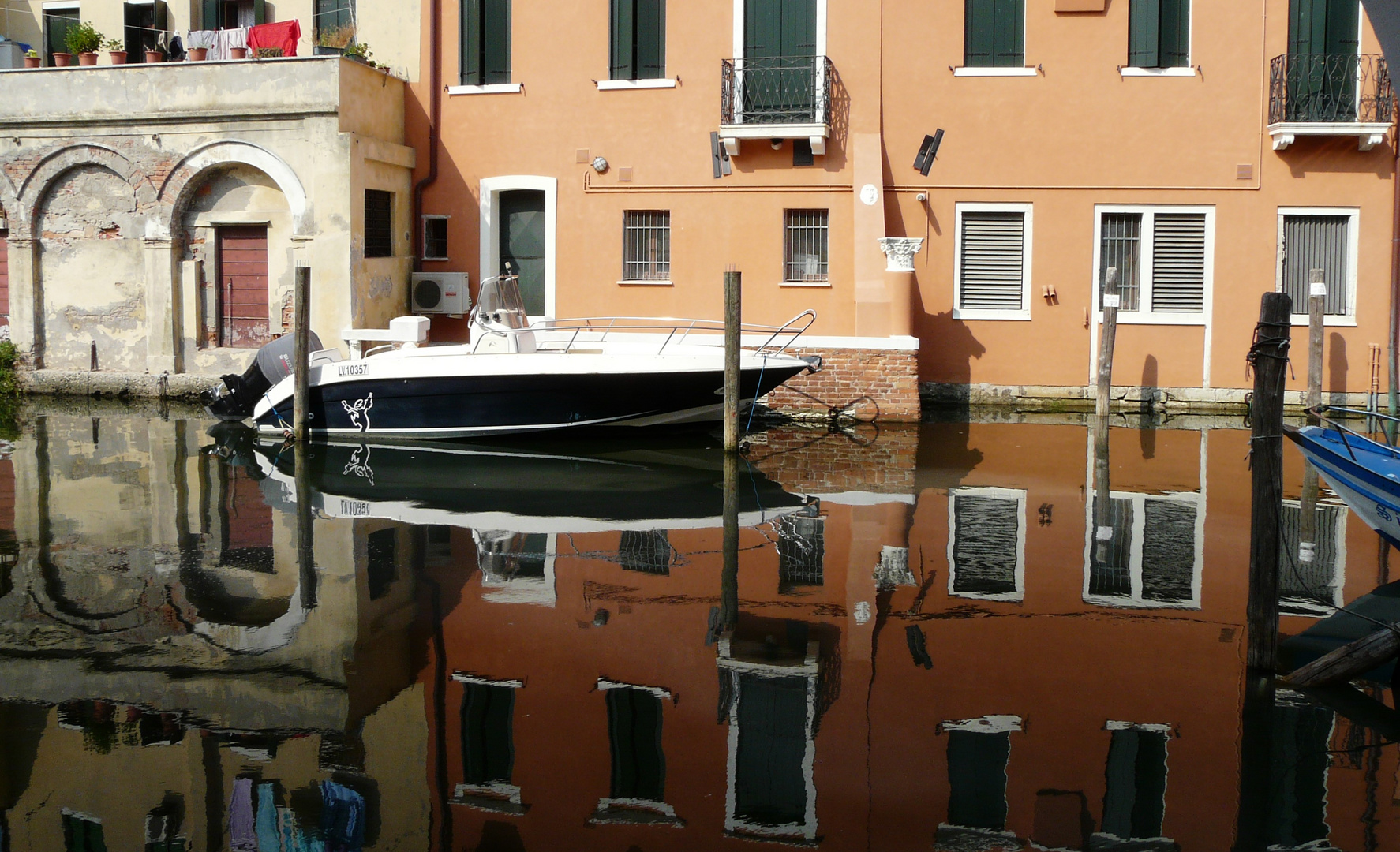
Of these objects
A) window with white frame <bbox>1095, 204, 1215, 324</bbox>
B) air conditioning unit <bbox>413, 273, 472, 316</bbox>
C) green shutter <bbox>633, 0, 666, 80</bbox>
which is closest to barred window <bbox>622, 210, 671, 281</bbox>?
green shutter <bbox>633, 0, 666, 80</bbox>

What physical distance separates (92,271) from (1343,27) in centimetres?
1591

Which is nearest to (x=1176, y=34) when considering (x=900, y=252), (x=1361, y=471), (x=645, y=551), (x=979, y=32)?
(x=979, y=32)

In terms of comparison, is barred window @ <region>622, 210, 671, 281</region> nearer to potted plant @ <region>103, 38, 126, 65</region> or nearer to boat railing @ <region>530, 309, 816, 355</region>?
boat railing @ <region>530, 309, 816, 355</region>

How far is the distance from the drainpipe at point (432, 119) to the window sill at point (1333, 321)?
11.0m

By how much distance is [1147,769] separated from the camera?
554 centimetres

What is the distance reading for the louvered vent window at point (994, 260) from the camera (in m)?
16.9

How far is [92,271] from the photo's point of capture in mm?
17859

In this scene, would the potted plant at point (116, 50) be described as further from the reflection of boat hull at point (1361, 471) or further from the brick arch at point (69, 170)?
the reflection of boat hull at point (1361, 471)

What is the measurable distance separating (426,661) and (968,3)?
491 inches

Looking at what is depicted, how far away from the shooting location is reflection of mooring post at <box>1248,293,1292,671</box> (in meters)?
6.37

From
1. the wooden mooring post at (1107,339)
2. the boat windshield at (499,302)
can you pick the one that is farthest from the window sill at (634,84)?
the wooden mooring post at (1107,339)

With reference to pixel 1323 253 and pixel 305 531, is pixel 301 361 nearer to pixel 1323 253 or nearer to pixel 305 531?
pixel 305 531

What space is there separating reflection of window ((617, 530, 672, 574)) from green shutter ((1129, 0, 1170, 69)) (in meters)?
9.91

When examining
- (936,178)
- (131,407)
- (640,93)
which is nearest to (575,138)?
(640,93)
